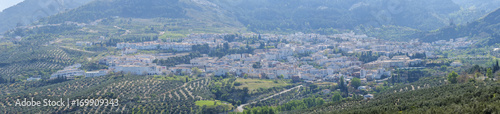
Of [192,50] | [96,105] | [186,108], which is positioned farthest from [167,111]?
[192,50]

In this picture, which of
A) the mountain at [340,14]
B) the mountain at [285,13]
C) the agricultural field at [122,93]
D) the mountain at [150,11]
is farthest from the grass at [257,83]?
the mountain at [340,14]

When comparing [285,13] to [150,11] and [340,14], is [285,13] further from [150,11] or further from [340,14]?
[150,11]

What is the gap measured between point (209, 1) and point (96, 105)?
355 feet

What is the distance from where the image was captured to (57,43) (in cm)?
8950

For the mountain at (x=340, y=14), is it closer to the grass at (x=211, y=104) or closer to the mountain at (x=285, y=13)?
the mountain at (x=285, y=13)

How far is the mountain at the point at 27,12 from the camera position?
142100 millimetres

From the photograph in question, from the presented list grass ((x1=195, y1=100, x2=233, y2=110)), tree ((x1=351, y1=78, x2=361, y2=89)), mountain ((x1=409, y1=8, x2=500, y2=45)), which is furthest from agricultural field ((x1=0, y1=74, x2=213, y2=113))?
mountain ((x1=409, y1=8, x2=500, y2=45))

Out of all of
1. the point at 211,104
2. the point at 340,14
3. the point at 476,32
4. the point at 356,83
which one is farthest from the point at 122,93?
the point at 340,14

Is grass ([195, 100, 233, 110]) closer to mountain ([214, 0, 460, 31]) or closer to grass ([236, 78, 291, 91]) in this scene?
grass ([236, 78, 291, 91])

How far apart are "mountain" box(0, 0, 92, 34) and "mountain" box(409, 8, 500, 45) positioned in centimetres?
10426

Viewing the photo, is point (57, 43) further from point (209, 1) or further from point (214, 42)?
point (209, 1)

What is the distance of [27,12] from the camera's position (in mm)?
146000

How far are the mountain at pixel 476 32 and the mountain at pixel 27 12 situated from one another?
104 m

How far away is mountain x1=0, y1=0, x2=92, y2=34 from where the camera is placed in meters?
142
